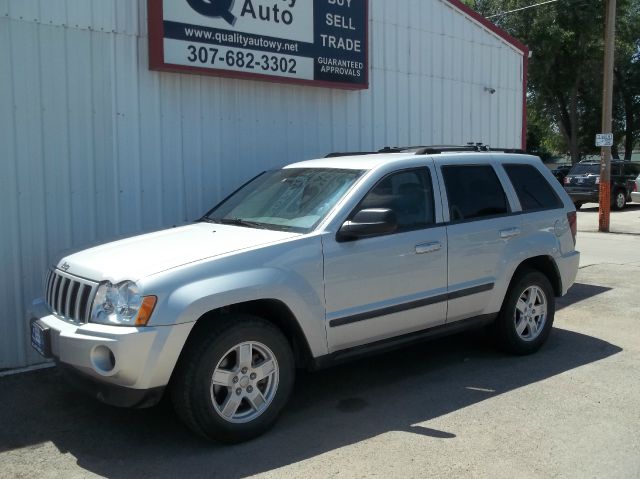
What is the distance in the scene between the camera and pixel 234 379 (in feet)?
13.9

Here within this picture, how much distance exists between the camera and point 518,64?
36.5ft

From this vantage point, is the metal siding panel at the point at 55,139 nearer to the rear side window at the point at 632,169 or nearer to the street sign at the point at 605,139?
the street sign at the point at 605,139

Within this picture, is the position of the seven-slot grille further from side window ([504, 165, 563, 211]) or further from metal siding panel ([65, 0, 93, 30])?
side window ([504, 165, 563, 211])

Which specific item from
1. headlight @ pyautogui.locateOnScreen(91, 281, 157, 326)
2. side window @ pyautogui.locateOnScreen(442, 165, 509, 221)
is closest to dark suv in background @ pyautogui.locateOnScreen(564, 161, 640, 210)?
side window @ pyautogui.locateOnScreen(442, 165, 509, 221)

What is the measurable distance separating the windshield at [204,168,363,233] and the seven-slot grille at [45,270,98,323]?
1.29 meters

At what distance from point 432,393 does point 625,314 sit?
11.9ft

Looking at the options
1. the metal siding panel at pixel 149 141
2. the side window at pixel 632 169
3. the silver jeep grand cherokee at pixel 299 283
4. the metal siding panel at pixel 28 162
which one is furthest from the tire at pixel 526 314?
the side window at pixel 632 169

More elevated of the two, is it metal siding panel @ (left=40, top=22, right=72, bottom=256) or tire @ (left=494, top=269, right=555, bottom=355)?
metal siding panel @ (left=40, top=22, right=72, bottom=256)

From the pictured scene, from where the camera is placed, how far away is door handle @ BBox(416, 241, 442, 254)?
16.6 feet

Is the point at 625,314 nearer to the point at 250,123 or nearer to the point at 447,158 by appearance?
the point at 447,158

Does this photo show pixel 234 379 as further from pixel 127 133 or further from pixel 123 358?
pixel 127 133

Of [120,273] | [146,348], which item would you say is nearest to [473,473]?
[146,348]

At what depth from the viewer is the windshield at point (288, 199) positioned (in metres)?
4.88

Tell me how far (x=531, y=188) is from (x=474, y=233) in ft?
3.62
